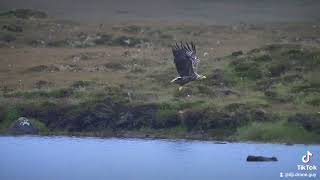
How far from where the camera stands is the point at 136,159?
41344 millimetres

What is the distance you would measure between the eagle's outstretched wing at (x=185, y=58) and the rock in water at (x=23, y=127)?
745cm

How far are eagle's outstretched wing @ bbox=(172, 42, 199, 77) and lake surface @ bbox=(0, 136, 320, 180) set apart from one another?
313cm

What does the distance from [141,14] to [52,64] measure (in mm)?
42305

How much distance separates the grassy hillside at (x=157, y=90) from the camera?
155 feet

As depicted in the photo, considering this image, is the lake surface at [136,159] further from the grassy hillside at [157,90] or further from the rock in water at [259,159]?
the grassy hillside at [157,90]

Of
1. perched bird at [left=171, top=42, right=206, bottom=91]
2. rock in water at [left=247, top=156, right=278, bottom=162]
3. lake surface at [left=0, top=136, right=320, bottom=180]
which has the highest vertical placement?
perched bird at [left=171, top=42, right=206, bottom=91]

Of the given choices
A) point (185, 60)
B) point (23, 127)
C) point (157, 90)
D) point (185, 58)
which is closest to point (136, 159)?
point (185, 58)

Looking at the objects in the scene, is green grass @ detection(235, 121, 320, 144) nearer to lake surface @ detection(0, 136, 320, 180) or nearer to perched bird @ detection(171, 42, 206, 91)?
lake surface @ detection(0, 136, 320, 180)

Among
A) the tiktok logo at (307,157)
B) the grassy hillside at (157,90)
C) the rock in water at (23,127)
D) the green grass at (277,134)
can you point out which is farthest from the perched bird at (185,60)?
the rock in water at (23,127)

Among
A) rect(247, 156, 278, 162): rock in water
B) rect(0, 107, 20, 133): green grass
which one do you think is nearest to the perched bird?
rect(247, 156, 278, 162): rock in water

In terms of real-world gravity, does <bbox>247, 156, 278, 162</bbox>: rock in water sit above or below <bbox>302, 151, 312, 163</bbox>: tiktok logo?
above

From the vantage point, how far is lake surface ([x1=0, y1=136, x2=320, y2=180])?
3756cm

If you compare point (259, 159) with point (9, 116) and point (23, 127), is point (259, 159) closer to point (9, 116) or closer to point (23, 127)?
point (23, 127)

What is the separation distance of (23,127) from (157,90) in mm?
8644
